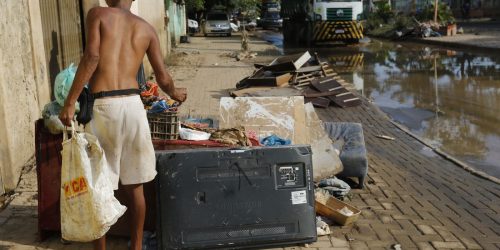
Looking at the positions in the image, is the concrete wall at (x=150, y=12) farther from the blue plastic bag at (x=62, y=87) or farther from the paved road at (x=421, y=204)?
the paved road at (x=421, y=204)

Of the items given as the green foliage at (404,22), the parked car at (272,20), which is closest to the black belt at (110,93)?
the green foliage at (404,22)

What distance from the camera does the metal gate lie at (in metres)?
6.61

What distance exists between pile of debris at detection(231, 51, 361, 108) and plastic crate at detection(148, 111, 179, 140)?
638 cm

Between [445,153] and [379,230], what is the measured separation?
3585mm

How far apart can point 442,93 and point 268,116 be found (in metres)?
8.67

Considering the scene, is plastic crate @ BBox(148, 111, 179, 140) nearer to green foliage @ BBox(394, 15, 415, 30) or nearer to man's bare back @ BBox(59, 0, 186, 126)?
man's bare back @ BBox(59, 0, 186, 126)

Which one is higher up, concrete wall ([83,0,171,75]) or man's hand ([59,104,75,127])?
concrete wall ([83,0,171,75])

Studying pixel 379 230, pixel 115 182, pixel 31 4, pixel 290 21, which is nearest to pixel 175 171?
pixel 115 182

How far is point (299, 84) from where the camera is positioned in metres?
11.6

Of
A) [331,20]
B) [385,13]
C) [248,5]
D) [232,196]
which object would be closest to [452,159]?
[232,196]

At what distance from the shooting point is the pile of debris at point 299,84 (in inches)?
424

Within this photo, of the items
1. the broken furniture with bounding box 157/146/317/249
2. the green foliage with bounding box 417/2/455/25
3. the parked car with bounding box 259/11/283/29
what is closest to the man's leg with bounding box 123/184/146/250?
the broken furniture with bounding box 157/146/317/249

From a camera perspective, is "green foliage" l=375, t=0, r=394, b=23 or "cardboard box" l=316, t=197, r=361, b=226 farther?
"green foliage" l=375, t=0, r=394, b=23

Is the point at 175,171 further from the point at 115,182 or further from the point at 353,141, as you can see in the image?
the point at 353,141
